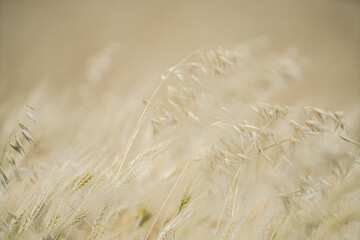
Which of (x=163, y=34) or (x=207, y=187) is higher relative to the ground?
(x=163, y=34)

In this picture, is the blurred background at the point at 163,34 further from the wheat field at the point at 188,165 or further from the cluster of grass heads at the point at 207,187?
the cluster of grass heads at the point at 207,187

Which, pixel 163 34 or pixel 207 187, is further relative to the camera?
pixel 163 34

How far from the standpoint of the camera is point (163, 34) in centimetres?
432

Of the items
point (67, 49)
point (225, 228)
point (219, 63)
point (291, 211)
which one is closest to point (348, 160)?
point (291, 211)

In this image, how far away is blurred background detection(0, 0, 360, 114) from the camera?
3.52 m

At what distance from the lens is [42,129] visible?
4.17ft

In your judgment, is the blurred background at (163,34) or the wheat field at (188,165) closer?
the wheat field at (188,165)

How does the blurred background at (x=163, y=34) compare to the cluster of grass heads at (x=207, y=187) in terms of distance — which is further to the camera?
the blurred background at (x=163, y=34)

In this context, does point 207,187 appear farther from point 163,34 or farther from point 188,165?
point 163,34

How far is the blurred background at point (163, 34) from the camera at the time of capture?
3519 millimetres

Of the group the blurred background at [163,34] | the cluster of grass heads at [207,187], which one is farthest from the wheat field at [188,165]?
the blurred background at [163,34]

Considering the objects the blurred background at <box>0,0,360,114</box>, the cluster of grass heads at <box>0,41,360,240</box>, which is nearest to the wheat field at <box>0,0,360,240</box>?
the cluster of grass heads at <box>0,41,360,240</box>

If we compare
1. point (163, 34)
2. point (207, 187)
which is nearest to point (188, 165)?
point (207, 187)

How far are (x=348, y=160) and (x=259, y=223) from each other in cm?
31
